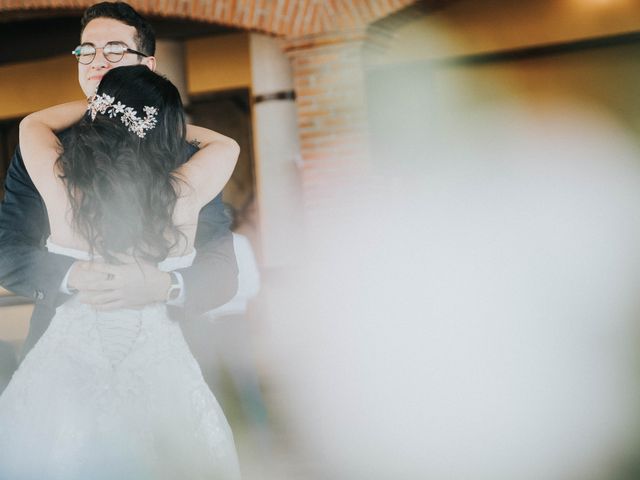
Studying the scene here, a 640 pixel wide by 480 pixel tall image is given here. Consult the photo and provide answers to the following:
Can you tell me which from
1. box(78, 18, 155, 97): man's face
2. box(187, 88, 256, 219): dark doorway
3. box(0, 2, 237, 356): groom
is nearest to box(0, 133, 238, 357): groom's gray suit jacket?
box(0, 2, 237, 356): groom

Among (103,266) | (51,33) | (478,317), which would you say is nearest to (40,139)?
(103,266)

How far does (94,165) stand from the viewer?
5.32 feet

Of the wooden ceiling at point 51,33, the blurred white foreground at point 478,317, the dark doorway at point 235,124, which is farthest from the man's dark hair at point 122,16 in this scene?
the dark doorway at point 235,124

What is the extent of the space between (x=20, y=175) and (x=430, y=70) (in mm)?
6075

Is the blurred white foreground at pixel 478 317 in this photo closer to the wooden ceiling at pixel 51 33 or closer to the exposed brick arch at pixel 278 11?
the exposed brick arch at pixel 278 11

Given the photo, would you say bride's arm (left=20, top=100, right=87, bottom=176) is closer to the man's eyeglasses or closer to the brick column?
the man's eyeglasses

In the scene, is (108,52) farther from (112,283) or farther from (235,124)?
(235,124)

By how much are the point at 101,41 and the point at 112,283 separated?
0.52 m

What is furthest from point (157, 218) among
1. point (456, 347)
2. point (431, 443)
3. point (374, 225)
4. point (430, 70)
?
point (430, 70)

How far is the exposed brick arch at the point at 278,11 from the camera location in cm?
604

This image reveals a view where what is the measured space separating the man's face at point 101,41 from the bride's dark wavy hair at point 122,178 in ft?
0.29

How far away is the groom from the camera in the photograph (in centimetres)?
168

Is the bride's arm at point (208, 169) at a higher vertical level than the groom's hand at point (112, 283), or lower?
higher

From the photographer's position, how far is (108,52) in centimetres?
181
